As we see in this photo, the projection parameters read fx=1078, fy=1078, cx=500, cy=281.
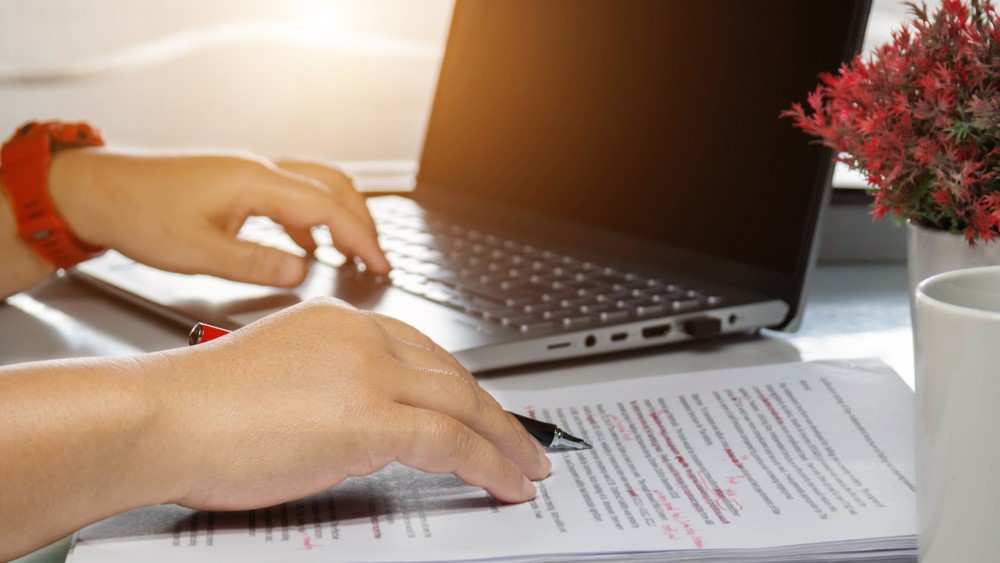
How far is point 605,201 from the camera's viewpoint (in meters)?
0.99

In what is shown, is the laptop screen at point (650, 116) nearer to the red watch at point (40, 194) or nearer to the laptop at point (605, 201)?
the laptop at point (605, 201)

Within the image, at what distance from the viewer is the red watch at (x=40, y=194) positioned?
888 mm

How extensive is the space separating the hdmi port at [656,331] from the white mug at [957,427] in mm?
353

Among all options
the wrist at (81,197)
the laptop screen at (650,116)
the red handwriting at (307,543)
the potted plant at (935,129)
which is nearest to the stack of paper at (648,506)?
the red handwriting at (307,543)

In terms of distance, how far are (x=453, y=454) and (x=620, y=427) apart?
0.45 feet

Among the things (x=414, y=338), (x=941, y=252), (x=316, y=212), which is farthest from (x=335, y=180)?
(x=941, y=252)

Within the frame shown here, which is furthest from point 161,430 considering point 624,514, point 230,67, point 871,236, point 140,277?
point 230,67

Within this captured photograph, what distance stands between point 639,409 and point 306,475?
0.22 m

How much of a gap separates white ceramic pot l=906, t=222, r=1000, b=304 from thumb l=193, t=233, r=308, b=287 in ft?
1.50

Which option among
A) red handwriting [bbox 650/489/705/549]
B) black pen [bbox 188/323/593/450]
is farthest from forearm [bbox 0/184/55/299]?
red handwriting [bbox 650/489/705/549]

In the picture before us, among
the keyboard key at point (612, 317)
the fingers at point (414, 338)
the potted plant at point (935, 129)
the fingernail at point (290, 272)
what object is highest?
the potted plant at point (935, 129)

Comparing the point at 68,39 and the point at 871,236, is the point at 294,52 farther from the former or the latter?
the point at 871,236

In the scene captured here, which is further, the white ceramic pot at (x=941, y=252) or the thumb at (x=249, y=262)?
the thumb at (x=249, y=262)

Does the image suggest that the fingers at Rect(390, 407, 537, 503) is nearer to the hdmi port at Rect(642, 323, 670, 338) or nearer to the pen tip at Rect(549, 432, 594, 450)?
the pen tip at Rect(549, 432, 594, 450)
